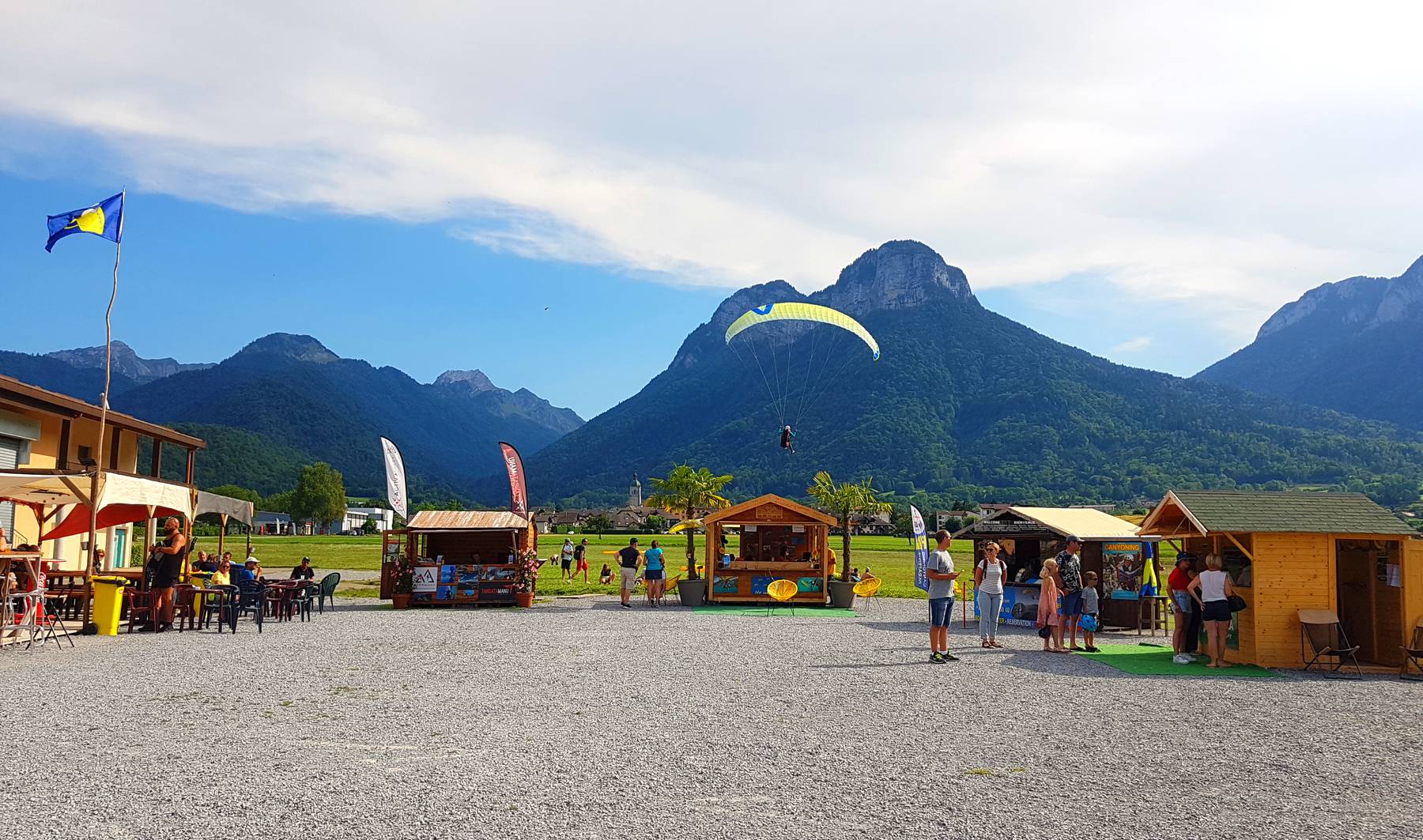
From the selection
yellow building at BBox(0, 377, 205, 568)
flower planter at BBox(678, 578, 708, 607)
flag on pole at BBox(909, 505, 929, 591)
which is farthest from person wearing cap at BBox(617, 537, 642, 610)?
yellow building at BBox(0, 377, 205, 568)

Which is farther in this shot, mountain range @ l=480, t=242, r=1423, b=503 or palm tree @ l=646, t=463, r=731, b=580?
mountain range @ l=480, t=242, r=1423, b=503

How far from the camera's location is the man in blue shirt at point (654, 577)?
22891 millimetres

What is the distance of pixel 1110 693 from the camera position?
33.8 ft

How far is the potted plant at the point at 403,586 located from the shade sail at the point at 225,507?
3.23 meters

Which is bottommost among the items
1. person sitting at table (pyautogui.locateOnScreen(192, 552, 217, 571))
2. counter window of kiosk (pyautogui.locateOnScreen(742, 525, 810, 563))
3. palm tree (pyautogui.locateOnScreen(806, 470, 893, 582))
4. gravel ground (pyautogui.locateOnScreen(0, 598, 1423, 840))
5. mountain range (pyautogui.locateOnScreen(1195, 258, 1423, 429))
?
gravel ground (pyautogui.locateOnScreen(0, 598, 1423, 840))

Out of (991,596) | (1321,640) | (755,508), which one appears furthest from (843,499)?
(1321,640)

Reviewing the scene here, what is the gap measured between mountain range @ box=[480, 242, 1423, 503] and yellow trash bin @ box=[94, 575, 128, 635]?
106006 millimetres

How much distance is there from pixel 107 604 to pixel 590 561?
35.0 m

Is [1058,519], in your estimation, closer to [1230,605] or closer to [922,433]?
[1230,605]

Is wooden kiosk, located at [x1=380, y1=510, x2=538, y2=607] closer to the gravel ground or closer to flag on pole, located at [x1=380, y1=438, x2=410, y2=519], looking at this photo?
flag on pole, located at [x1=380, y1=438, x2=410, y2=519]

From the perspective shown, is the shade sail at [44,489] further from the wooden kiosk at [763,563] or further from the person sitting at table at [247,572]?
the wooden kiosk at [763,563]

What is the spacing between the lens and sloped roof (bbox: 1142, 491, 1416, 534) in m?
13.2

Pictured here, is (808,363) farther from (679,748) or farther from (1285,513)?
(679,748)

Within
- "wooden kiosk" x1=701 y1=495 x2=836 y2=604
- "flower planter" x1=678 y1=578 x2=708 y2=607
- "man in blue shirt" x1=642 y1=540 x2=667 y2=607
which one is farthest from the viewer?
"flower planter" x1=678 y1=578 x2=708 y2=607
